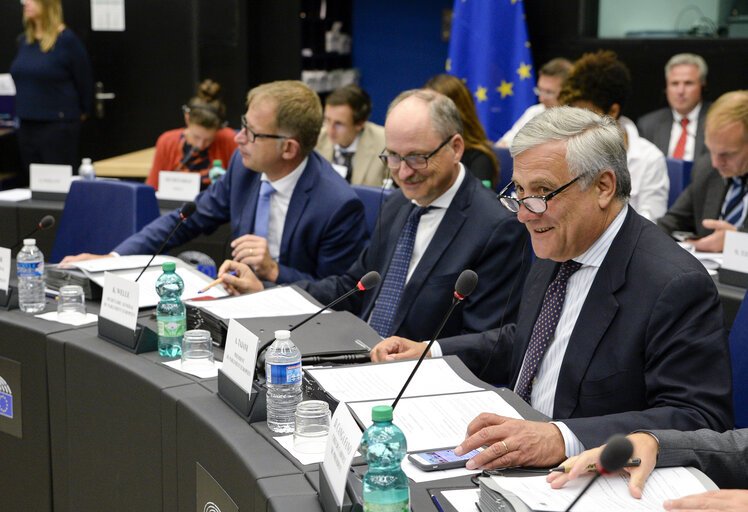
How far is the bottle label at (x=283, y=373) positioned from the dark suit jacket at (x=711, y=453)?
2.19 ft

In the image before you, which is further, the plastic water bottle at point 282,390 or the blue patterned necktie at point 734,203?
the blue patterned necktie at point 734,203

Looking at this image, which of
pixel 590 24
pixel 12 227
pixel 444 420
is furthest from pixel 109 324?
pixel 590 24

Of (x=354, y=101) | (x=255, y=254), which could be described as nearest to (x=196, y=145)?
(x=354, y=101)

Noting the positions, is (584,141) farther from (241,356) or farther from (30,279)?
(30,279)

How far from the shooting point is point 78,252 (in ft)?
12.4

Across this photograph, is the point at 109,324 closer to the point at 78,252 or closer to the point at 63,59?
the point at 78,252

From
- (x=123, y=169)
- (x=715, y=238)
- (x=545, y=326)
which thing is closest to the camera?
(x=545, y=326)

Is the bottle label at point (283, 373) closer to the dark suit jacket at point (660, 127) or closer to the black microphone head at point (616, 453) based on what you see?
the black microphone head at point (616, 453)

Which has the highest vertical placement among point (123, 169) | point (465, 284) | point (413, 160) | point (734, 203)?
point (413, 160)

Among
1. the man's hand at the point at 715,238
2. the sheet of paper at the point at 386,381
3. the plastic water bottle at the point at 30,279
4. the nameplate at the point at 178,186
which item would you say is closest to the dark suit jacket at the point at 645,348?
the sheet of paper at the point at 386,381

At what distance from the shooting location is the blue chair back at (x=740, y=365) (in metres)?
2.22

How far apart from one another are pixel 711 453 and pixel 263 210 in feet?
6.80

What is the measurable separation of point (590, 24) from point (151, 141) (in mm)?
3774

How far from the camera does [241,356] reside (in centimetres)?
A: 180
